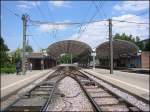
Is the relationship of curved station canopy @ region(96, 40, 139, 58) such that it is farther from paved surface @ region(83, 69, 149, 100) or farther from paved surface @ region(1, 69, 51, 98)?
paved surface @ region(1, 69, 51, 98)

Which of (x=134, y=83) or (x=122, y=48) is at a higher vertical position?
(x=122, y=48)

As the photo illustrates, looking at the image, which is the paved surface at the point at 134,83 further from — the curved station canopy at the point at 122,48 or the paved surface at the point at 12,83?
the curved station canopy at the point at 122,48

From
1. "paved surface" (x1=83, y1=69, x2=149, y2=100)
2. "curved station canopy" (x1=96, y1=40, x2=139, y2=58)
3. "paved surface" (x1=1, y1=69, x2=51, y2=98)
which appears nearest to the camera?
"paved surface" (x1=83, y1=69, x2=149, y2=100)

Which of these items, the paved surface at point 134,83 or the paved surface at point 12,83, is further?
the paved surface at point 12,83

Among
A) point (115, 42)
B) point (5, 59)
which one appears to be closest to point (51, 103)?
point (5, 59)

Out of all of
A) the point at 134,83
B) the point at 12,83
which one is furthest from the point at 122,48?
the point at 134,83

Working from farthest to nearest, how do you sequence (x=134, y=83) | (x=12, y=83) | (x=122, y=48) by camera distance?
(x=122, y=48) → (x=12, y=83) → (x=134, y=83)

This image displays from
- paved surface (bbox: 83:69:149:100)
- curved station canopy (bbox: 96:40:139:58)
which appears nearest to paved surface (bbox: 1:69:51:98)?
paved surface (bbox: 83:69:149:100)

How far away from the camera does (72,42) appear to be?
255ft

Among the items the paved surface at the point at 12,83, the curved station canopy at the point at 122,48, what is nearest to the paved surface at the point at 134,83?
the paved surface at the point at 12,83

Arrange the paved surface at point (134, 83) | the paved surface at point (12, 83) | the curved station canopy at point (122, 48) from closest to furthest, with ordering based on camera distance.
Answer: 1. the paved surface at point (134, 83)
2. the paved surface at point (12, 83)
3. the curved station canopy at point (122, 48)

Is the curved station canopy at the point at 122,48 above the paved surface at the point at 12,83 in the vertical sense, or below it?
above

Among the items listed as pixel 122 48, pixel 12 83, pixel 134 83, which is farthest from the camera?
pixel 122 48

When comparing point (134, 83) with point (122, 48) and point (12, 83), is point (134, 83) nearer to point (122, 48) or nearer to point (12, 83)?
point (12, 83)
